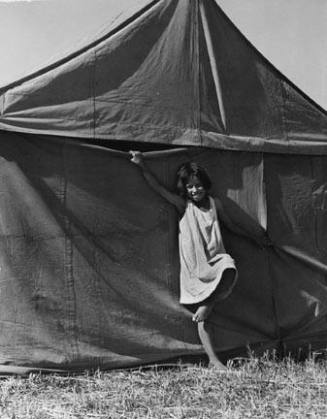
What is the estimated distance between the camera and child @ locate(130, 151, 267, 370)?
456 centimetres

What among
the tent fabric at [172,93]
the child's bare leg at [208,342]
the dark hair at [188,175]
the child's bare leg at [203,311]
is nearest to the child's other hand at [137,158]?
the tent fabric at [172,93]

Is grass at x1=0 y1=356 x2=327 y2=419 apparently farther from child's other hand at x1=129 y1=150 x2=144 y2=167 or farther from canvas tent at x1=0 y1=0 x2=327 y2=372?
child's other hand at x1=129 y1=150 x2=144 y2=167

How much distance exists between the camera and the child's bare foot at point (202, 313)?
4.57 meters

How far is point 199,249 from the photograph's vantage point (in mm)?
4598

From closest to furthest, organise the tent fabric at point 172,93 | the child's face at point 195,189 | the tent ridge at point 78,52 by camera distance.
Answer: the tent ridge at point 78,52
the tent fabric at point 172,93
the child's face at point 195,189

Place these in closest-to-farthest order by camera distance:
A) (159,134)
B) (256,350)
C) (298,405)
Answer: (298,405)
(159,134)
(256,350)

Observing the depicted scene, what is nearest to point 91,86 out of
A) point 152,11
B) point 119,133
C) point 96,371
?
point 119,133

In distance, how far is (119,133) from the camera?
448 centimetres

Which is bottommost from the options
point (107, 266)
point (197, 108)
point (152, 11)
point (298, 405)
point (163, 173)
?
point (298, 405)

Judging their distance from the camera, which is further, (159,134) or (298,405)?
(159,134)

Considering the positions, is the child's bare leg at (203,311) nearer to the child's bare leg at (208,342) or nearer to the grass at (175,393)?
the child's bare leg at (208,342)

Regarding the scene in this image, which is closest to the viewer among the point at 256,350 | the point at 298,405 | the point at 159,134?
the point at 298,405

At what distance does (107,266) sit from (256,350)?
134cm

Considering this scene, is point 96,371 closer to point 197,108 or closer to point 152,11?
point 197,108
